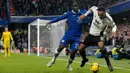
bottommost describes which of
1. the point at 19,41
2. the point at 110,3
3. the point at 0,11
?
the point at 19,41

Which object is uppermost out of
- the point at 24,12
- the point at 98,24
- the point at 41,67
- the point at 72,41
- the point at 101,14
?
the point at 101,14

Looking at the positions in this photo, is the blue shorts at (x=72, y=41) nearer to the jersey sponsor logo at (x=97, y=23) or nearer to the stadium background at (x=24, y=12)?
the jersey sponsor logo at (x=97, y=23)

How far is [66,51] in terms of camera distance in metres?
27.0

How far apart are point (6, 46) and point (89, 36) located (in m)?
13.4

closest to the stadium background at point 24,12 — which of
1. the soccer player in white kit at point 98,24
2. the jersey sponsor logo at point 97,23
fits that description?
the soccer player in white kit at point 98,24

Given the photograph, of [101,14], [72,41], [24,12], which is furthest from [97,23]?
[24,12]

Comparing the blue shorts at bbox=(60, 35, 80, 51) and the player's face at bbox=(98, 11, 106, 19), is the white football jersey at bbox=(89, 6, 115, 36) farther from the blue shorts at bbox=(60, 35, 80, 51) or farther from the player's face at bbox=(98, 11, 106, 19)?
the blue shorts at bbox=(60, 35, 80, 51)

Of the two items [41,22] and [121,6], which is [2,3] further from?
[121,6]

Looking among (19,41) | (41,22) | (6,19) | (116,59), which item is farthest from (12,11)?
(116,59)

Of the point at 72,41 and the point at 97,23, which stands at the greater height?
the point at 97,23

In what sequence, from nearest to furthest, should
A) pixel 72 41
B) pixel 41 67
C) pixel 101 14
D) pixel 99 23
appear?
1. pixel 101 14
2. pixel 99 23
3. pixel 72 41
4. pixel 41 67

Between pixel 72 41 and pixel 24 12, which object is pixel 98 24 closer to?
pixel 72 41

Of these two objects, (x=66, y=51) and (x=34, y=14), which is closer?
(x=66, y=51)

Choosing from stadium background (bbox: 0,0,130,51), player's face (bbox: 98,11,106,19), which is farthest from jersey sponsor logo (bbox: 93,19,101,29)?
stadium background (bbox: 0,0,130,51)
